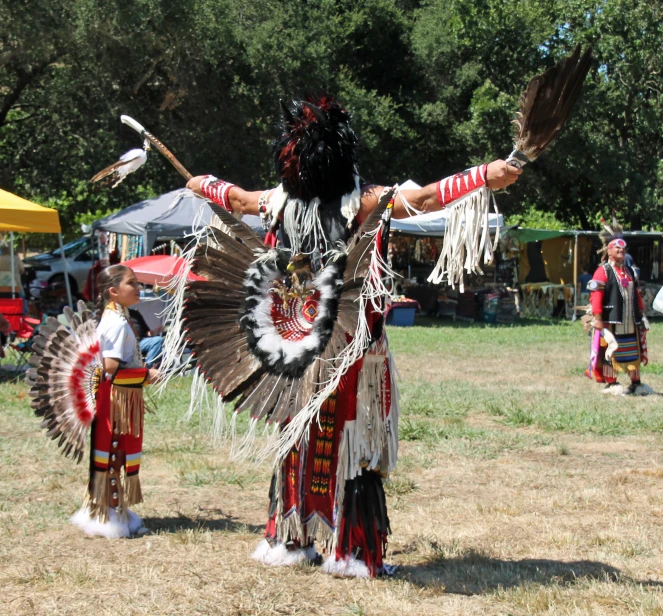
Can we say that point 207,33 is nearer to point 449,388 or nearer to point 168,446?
point 449,388

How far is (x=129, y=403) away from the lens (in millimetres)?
4332

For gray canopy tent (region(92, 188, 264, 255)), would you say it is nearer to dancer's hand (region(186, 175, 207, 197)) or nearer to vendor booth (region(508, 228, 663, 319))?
vendor booth (region(508, 228, 663, 319))

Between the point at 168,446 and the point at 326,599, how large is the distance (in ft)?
10.4

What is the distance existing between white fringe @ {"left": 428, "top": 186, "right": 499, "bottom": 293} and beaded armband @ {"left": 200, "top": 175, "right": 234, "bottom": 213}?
106 centimetres

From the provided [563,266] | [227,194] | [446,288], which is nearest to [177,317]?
[227,194]

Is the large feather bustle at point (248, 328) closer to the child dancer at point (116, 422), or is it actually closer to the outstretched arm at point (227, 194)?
the outstretched arm at point (227, 194)

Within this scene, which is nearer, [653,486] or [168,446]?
[653,486]

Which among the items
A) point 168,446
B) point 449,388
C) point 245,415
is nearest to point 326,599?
point 168,446

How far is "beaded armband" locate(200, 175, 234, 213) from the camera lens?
13.2 ft

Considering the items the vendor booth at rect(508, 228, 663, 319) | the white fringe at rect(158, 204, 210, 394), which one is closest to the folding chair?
the white fringe at rect(158, 204, 210, 394)

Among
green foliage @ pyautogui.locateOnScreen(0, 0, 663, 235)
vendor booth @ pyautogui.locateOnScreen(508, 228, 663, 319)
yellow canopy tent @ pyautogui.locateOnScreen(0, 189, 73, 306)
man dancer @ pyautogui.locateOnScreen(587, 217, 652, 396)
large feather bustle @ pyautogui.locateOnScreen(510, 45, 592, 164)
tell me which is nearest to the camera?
large feather bustle @ pyautogui.locateOnScreen(510, 45, 592, 164)

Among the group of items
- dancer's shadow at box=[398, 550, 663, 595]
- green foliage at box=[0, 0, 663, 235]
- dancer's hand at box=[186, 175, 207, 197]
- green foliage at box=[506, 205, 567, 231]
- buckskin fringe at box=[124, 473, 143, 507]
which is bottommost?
dancer's shadow at box=[398, 550, 663, 595]

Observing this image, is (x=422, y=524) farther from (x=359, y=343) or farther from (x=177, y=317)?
(x=177, y=317)

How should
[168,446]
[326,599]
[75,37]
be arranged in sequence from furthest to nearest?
[75,37] < [168,446] < [326,599]
